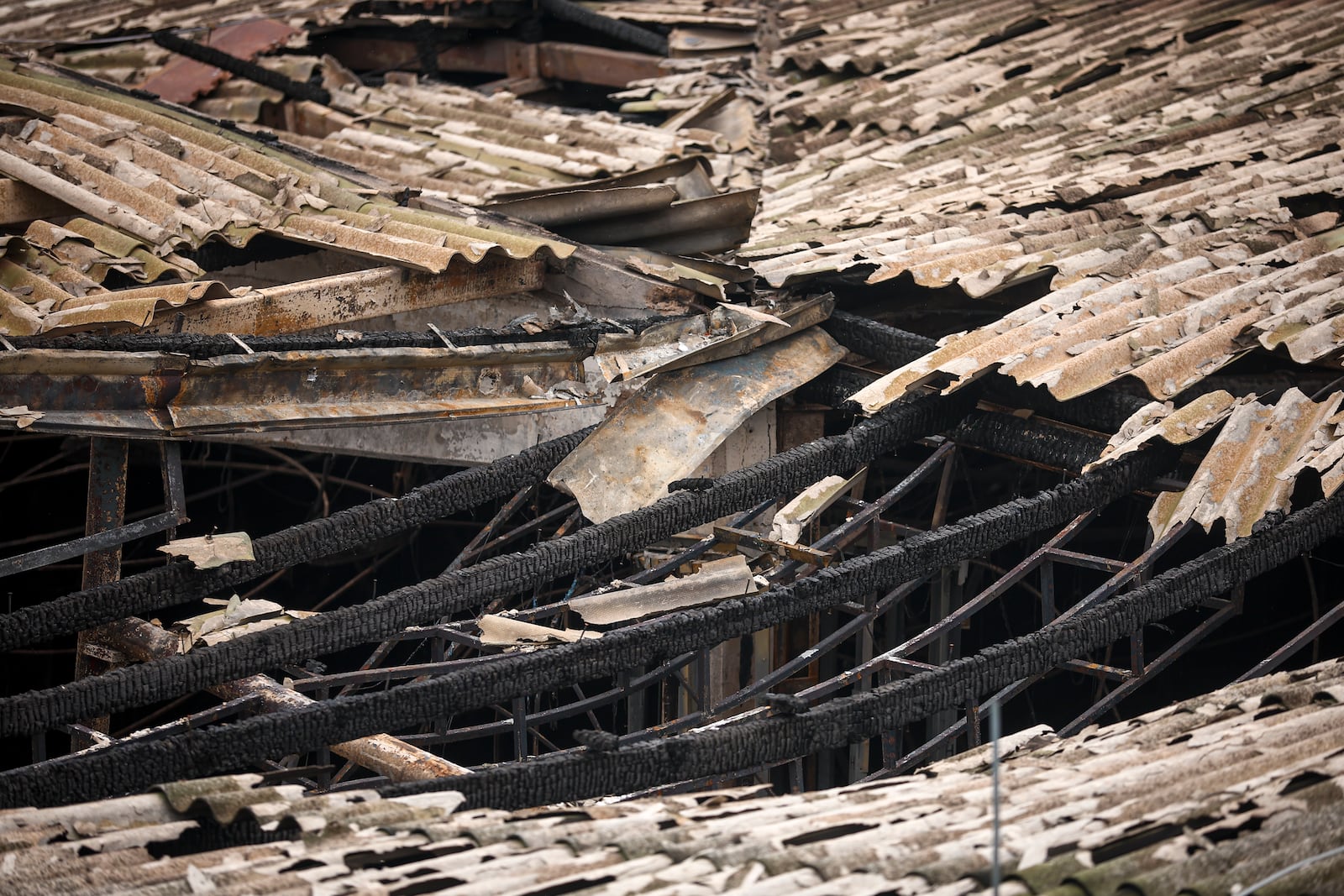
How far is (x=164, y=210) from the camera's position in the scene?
868cm

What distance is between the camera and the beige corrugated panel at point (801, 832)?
4.11 m

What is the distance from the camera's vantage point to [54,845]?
173 inches

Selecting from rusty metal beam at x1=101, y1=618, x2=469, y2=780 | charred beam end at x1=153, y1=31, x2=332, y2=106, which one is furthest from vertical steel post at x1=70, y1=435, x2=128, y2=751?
charred beam end at x1=153, y1=31, x2=332, y2=106

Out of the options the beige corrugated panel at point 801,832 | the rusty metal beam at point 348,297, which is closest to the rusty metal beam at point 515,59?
the rusty metal beam at point 348,297

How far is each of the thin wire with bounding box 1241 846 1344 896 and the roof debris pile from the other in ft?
0.28

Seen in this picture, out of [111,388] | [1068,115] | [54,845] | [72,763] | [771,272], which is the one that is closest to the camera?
[54,845]

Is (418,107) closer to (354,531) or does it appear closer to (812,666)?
(812,666)

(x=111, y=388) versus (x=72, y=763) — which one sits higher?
(x=111, y=388)

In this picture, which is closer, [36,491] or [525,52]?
[36,491]

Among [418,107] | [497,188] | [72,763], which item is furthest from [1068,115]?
[72,763]

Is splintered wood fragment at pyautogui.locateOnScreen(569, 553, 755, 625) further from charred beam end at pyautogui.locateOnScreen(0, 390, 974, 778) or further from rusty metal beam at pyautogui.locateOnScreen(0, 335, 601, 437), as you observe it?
rusty metal beam at pyautogui.locateOnScreen(0, 335, 601, 437)

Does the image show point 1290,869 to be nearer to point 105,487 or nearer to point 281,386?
point 281,386

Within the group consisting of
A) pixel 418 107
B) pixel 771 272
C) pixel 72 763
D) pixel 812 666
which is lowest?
pixel 812 666

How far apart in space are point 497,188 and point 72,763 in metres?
6.09
